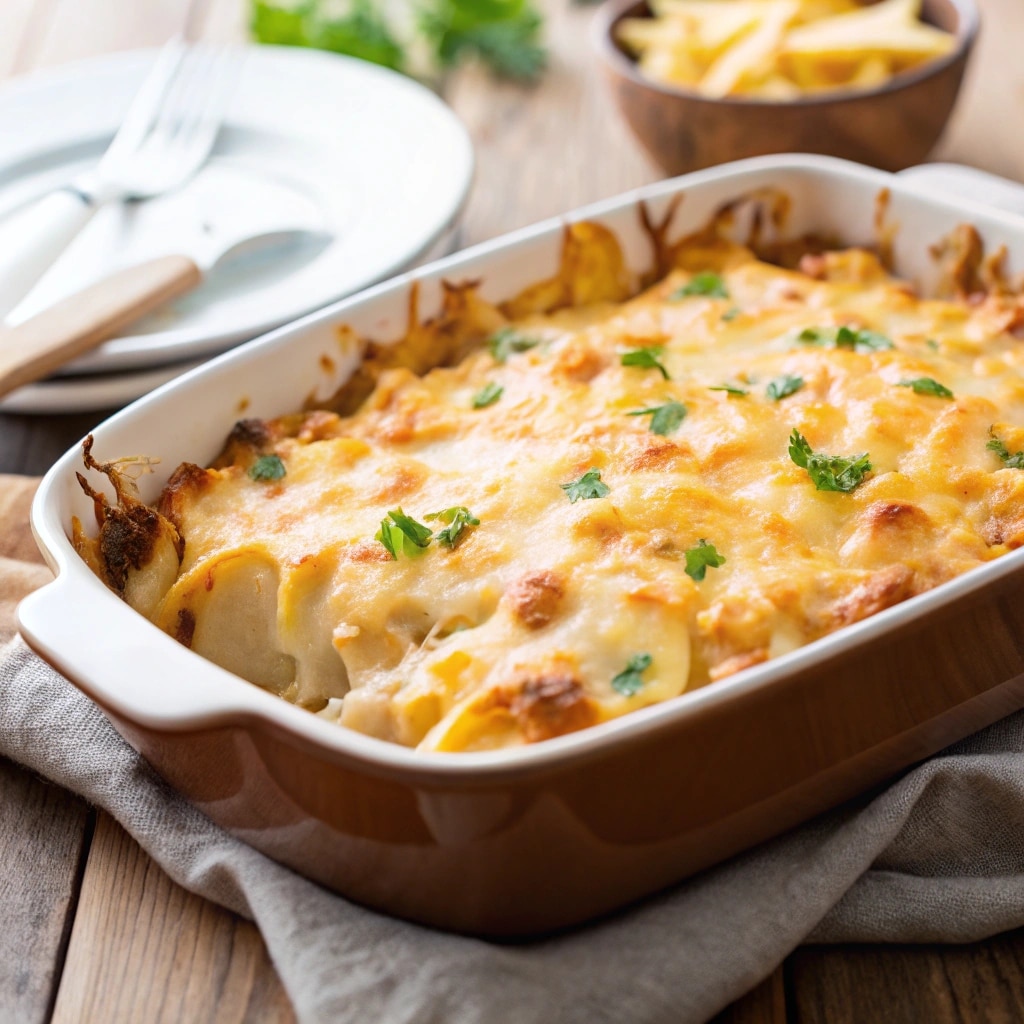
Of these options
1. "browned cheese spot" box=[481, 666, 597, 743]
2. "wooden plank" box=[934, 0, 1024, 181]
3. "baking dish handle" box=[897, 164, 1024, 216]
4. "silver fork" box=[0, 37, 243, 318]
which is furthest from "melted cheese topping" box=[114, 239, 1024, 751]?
"wooden plank" box=[934, 0, 1024, 181]

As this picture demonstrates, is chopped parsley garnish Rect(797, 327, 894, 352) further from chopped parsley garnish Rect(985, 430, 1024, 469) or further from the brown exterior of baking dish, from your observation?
the brown exterior of baking dish

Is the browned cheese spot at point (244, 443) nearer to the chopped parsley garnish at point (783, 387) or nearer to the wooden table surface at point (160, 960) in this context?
the wooden table surface at point (160, 960)

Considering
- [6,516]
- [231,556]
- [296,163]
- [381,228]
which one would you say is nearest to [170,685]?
[231,556]

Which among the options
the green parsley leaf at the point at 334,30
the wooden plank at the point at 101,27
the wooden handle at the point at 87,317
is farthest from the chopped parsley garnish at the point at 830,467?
the wooden plank at the point at 101,27

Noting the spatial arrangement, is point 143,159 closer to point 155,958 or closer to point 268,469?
point 268,469

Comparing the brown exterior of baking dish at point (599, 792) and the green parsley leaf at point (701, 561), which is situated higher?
the green parsley leaf at point (701, 561)

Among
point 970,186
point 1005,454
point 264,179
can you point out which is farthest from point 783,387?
point 264,179
